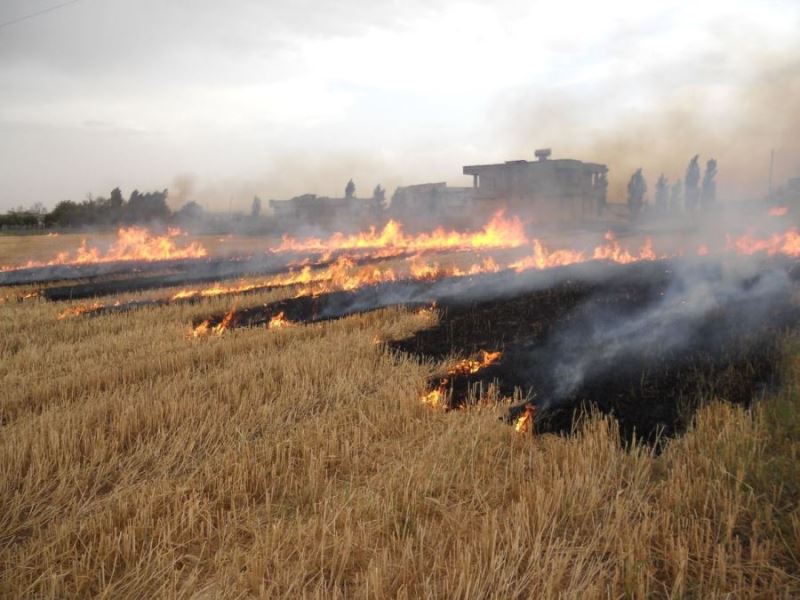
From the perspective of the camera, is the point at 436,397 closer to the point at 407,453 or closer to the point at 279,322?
the point at 407,453

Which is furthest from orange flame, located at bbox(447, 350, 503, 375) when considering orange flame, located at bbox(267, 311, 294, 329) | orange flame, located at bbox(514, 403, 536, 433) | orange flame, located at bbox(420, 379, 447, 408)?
orange flame, located at bbox(267, 311, 294, 329)

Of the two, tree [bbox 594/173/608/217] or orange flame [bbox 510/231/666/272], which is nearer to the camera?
orange flame [bbox 510/231/666/272]

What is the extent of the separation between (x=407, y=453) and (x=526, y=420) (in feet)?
4.92

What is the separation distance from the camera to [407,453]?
5043 millimetres

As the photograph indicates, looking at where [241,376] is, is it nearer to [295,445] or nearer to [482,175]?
[295,445]

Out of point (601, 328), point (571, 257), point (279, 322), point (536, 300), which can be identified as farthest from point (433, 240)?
point (601, 328)

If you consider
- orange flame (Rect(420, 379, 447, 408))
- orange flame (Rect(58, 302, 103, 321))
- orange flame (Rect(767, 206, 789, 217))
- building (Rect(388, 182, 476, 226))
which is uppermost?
building (Rect(388, 182, 476, 226))

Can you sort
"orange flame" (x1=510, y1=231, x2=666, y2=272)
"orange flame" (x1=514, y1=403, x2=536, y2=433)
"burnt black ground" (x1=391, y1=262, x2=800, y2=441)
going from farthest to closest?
"orange flame" (x1=510, y1=231, x2=666, y2=272)
"burnt black ground" (x1=391, y1=262, x2=800, y2=441)
"orange flame" (x1=514, y1=403, x2=536, y2=433)

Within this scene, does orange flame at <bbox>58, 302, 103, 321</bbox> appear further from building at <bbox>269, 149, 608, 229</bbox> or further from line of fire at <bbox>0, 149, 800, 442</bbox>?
building at <bbox>269, 149, 608, 229</bbox>

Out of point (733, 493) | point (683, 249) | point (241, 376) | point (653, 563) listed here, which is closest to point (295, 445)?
point (241, 376)

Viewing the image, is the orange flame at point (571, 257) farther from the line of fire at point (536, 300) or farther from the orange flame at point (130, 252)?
the orange flame at point (130, 252)

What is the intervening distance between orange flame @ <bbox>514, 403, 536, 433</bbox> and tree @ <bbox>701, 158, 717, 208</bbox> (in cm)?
6002

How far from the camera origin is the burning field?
3.33m

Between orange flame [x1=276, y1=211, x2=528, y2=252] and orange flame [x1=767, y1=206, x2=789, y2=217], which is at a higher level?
orange flame [x1=767, y1=206, x2=789, y2=217]
